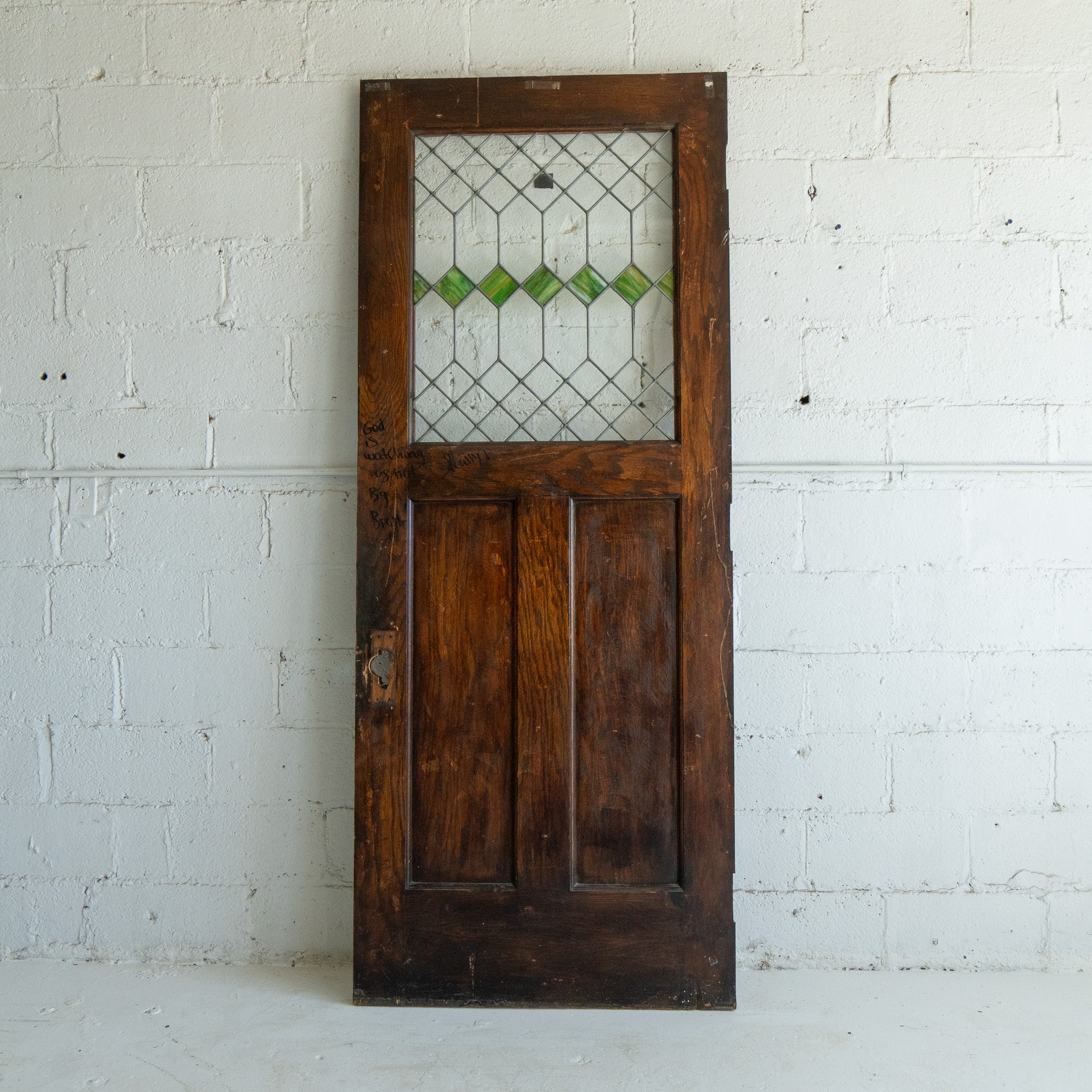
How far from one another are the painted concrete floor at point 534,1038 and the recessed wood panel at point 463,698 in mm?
315

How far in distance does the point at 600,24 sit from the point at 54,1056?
2.37 m

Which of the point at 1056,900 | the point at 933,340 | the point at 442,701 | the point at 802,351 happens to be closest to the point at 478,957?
the point at 442,701

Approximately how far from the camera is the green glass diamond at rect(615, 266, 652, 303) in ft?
6.55

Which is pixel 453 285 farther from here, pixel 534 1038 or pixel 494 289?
pixel 534 1038

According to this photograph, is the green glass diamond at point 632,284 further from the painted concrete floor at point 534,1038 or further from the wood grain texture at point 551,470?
the painted concrete floor at point 534,1038

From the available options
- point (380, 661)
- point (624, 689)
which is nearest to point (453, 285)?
point (380, 661)

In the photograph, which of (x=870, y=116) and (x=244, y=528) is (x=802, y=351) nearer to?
(x=870, y=116)

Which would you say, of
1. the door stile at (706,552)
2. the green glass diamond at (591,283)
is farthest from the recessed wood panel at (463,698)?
the green glass diamond at (591,283)

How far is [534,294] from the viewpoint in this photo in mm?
2012

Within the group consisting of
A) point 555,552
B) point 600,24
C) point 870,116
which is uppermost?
point 600,24

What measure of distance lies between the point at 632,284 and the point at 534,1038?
1.56 meters

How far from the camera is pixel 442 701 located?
1949 mm

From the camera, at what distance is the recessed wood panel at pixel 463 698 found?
1935 millimetres

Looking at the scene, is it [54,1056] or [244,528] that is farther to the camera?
[244,528]
